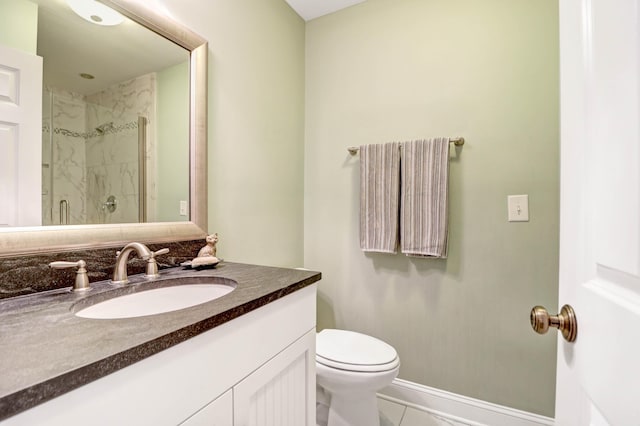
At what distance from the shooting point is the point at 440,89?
160cm

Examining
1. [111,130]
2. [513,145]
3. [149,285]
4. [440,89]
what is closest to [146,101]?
[111,130]

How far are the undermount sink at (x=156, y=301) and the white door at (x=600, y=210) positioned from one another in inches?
34.0

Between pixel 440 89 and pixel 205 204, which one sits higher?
pixel 440 89

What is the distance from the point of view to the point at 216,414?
2.07 ft

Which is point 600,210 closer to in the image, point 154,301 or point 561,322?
point 561,322

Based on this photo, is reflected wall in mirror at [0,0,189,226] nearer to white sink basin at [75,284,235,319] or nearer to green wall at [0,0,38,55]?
green wall at [0,0,38,55]

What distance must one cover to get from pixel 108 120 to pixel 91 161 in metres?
0.16

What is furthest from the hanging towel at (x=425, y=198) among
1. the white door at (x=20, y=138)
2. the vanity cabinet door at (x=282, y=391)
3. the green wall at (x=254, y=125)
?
the white door at (x=20, y=138)

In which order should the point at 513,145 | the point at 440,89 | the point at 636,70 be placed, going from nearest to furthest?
1. the point at 636,70
2. the point at 513,145
3. the point at 440,89

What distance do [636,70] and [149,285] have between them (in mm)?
1162

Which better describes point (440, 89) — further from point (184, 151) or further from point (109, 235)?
point (109, 235)

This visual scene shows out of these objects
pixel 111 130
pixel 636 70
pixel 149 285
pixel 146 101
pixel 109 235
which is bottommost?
pixel 149 285

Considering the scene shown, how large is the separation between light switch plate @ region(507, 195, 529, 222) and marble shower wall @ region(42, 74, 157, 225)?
5.32 ft

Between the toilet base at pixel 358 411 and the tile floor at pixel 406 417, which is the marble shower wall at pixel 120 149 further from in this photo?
the tile floor at pixel 406 417
